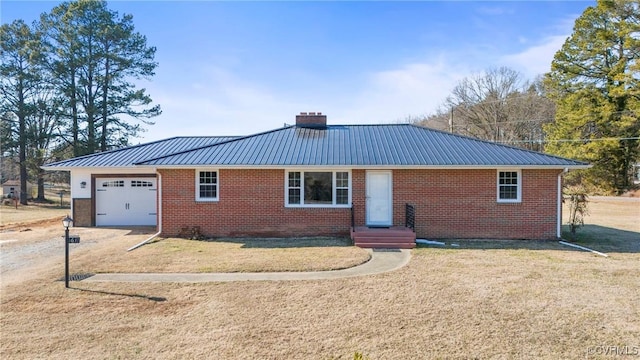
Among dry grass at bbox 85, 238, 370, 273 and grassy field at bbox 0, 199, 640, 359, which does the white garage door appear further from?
grassy field at bbox 0, 199, 640, 359

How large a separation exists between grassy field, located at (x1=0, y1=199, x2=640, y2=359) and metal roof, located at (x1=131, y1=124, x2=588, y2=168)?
4.21m

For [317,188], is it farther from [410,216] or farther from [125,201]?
[125,201]

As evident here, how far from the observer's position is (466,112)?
41938 millimetres

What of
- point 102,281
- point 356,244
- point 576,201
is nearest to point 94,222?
point 102,281

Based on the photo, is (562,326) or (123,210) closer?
(562,326)

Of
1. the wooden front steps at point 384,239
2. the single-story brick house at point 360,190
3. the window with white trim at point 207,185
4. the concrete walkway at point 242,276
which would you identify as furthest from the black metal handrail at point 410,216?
the window with white trim at point 207,185

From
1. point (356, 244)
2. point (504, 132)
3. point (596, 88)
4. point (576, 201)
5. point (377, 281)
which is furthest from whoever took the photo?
point (504, 132)

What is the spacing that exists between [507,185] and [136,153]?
50.3ft

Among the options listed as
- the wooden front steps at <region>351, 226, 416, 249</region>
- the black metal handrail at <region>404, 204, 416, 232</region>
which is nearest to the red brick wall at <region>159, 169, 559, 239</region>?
the black metal handrail at <region>404, 204, 416, 232</region>

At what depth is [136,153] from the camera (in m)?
16.4

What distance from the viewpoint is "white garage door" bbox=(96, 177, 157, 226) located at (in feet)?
53.0

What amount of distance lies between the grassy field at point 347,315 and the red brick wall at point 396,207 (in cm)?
346

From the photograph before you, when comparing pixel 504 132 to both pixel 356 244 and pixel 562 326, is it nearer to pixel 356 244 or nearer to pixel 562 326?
pixel 356 244

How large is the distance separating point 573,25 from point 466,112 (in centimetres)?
1302
